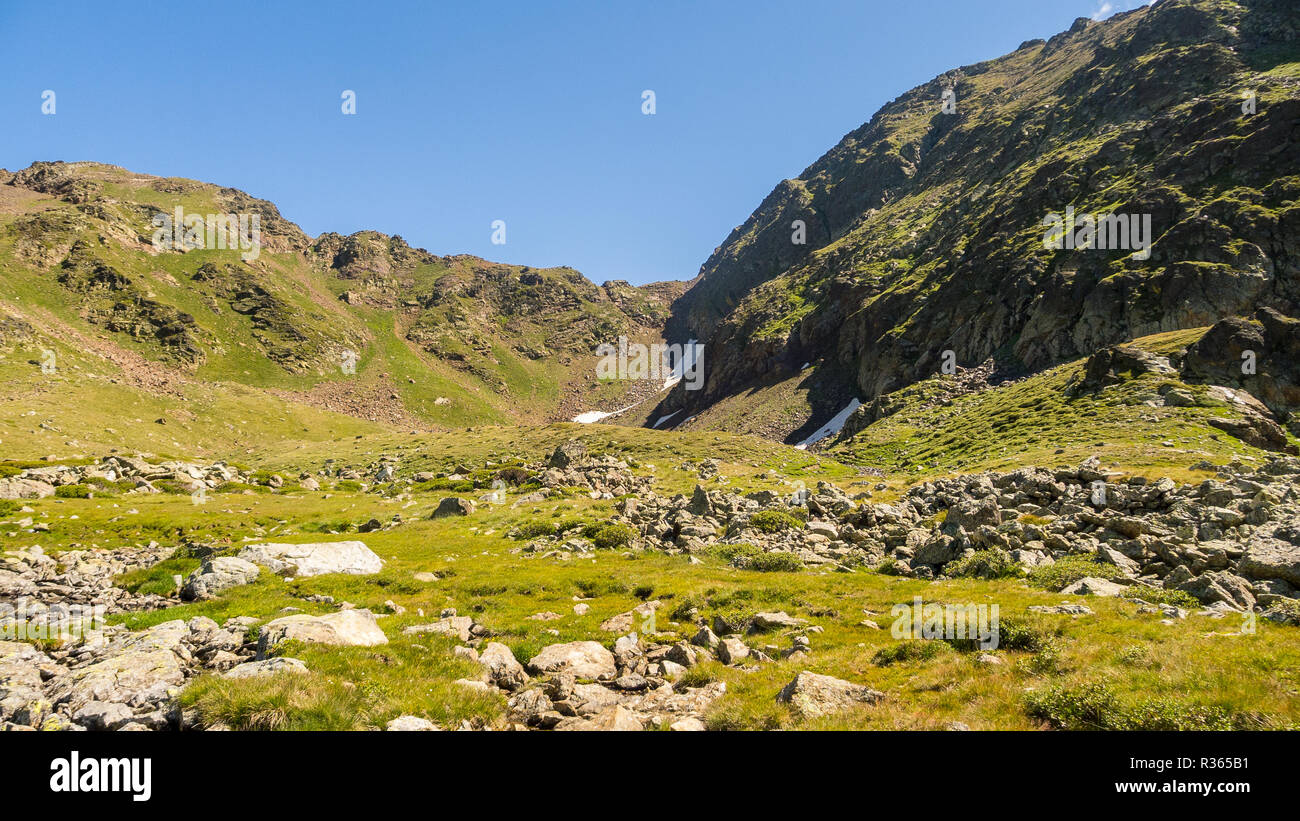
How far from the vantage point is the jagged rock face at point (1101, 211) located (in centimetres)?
8075

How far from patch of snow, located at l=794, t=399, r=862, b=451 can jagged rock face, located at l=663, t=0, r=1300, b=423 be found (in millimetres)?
5321

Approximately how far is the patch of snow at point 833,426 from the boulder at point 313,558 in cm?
11011

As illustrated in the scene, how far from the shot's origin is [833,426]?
129375mm

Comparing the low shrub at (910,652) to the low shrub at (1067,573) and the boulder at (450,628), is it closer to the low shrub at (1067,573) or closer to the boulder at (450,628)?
the low shrub at (1067,573)

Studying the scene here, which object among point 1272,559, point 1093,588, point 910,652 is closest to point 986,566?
point 1093,588

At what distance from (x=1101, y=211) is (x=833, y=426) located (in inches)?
2665

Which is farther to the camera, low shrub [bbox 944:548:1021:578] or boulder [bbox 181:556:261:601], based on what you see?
low shrub [bbox 944:548:1021:578]

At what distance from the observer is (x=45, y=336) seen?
348ft

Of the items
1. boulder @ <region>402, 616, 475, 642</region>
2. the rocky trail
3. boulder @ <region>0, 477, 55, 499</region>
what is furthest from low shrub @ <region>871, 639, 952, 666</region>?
boulder @ <region>0, 477, 55, 499</region>

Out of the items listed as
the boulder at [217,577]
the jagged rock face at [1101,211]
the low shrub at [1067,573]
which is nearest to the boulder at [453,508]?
the boulder at [217,577]

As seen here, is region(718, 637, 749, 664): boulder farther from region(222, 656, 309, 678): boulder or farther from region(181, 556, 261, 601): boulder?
region(181, 556, 261, 601): boulder

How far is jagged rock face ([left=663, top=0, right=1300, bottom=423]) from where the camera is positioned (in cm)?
8075
